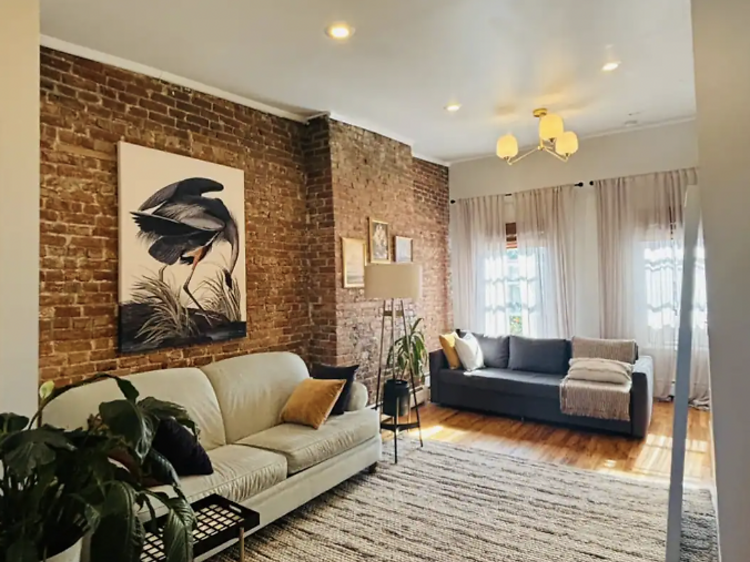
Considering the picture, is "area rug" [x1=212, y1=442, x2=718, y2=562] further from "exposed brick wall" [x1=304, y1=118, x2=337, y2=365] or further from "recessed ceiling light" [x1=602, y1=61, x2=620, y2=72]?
"recessed ceiling light" [x1=602, y1=61, x2=620, y2=72]

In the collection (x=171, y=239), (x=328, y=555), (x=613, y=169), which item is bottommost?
(x=328, y=555)

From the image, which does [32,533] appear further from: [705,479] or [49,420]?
[705,479]

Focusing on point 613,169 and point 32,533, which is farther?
point 613,169

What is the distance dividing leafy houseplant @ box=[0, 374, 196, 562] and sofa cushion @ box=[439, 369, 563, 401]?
396 centimetres

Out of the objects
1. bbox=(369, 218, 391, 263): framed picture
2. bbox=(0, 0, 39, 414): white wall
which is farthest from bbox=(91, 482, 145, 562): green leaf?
bbox=(369, 218, 391, 263): framed picture

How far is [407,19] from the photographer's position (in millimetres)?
2877

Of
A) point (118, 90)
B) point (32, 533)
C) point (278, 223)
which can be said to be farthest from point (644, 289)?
point (32, 533)

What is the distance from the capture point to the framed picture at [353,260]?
4.68 meters

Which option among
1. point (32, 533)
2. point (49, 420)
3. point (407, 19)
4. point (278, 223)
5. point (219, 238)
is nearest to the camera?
point (32, 533)

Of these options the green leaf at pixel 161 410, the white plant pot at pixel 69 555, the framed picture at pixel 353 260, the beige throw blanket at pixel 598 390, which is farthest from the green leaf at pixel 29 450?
the beige throw blanket at pixel 598 390

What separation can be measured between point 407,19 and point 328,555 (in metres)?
3.07

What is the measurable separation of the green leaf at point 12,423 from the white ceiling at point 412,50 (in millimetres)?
2271

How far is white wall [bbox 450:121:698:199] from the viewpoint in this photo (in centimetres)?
524

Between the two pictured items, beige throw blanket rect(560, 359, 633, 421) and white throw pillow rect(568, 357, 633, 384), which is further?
white throw pillow rect(568, 357, 633, 384)
